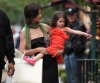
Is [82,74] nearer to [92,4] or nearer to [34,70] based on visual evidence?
[92,4]

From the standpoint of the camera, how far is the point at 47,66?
7.43 m

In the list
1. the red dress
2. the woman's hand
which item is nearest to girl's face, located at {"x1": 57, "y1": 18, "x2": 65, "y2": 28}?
the red dress

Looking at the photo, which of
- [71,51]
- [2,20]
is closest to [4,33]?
[2,20]

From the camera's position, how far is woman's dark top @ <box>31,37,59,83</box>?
7.39 m

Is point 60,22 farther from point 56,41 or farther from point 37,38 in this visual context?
point 37,38

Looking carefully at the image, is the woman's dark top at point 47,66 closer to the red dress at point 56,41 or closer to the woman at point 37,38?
the woman at point 37,38

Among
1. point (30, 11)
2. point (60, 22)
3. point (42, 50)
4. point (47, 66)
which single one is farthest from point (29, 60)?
point (60, 22)

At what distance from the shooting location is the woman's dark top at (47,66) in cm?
739

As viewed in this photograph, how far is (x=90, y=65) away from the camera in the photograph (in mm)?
9742

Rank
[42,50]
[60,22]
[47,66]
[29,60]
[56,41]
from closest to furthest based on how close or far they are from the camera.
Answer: [29,60]
[42,50]
[47,66]
[56,41]
[60,22]

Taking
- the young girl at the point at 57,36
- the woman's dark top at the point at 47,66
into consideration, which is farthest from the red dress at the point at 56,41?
the woman's dark top at the point at 47,66

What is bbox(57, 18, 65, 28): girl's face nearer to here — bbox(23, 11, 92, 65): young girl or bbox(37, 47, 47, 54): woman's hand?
bbox(23, 11, 92, 65): young girl

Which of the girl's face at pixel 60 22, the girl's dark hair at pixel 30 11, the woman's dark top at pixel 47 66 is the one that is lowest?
the woman's dark top at pixel 47 66

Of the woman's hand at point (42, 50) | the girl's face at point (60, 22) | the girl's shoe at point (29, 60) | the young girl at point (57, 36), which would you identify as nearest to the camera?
the girl's shoe at point (29, 60)
